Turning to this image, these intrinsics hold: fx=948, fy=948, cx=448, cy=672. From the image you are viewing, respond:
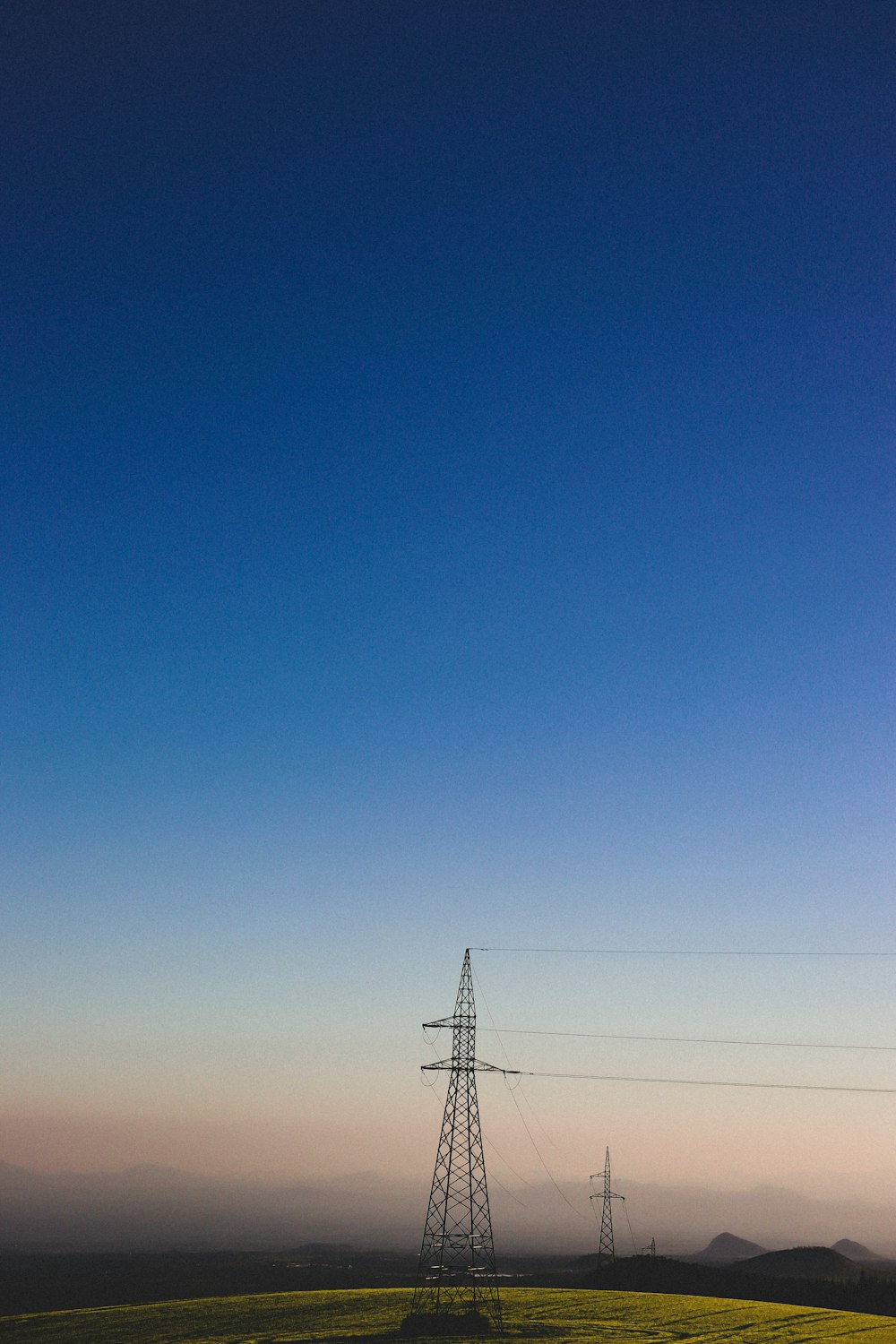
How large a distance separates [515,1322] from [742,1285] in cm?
4769

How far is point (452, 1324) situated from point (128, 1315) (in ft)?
115

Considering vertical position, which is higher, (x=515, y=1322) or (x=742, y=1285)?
(x=515, y=1322)

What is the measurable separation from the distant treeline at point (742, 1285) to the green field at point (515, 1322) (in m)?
9.35

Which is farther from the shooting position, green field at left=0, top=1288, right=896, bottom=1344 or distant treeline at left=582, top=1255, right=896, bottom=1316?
distant treeline at left=582, top=1255, right=896, bottom=1316

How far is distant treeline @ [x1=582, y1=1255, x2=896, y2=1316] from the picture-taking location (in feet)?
300

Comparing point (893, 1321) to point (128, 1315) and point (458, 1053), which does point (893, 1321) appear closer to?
point (458, 1053)

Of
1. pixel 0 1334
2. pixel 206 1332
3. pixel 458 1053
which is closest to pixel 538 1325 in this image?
pixel 458 1053

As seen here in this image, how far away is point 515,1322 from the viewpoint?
69.0 meters

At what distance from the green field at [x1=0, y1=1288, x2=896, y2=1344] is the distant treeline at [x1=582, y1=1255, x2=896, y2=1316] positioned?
9.35 meters

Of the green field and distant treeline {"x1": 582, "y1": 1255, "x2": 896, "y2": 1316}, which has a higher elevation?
the green field

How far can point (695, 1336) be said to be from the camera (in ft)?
215

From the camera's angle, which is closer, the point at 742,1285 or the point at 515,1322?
the point at 515,1322

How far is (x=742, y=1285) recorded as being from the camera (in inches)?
4060

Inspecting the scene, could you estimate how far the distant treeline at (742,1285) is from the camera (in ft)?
300
